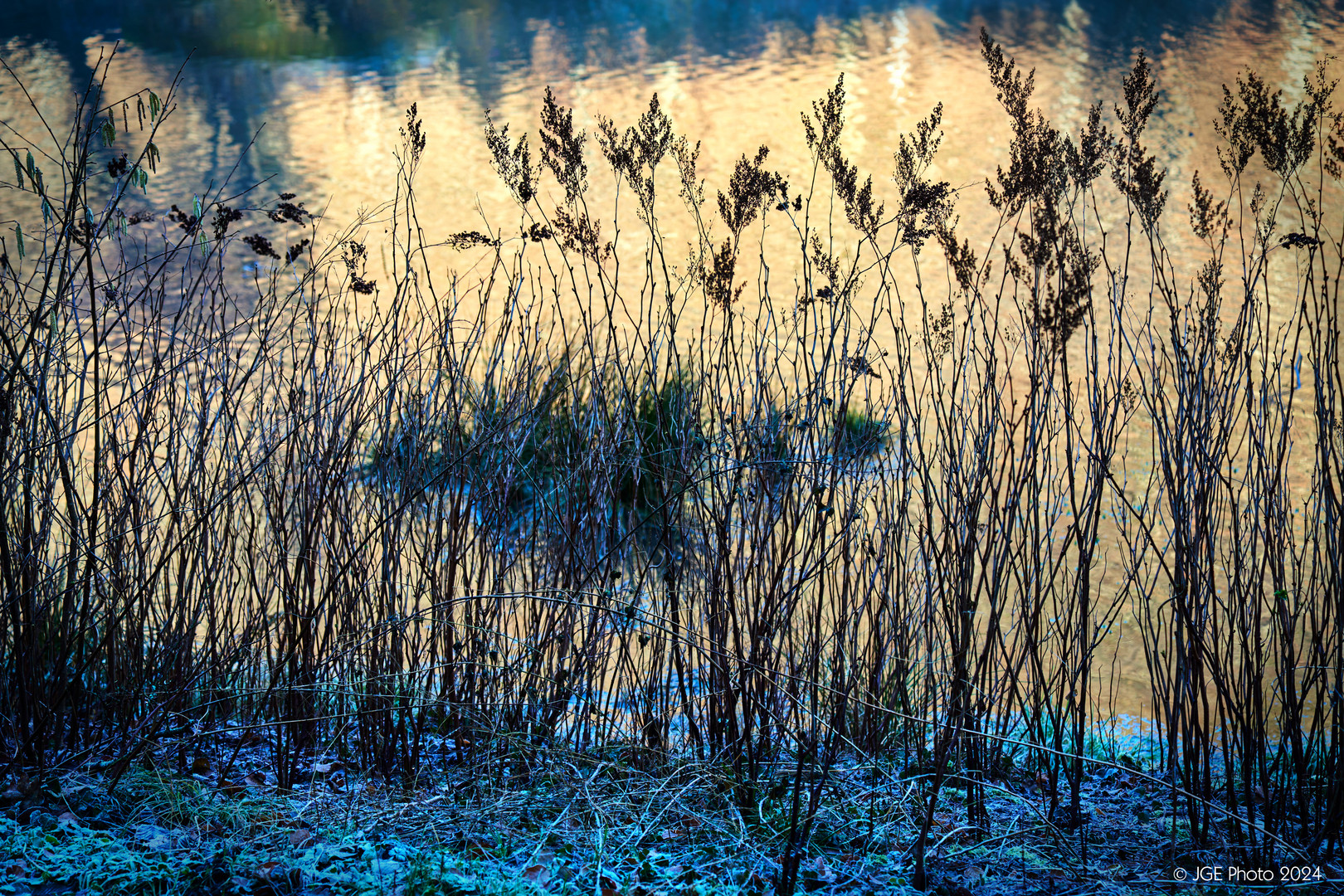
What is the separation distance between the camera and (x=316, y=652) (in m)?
2.25

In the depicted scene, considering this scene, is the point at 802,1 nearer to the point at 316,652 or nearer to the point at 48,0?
the point at 48,0

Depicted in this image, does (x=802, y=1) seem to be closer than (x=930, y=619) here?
No

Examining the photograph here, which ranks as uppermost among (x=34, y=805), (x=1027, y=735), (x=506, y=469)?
(x=506, y=469)

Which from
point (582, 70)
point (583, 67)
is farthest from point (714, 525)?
point (583, 67)

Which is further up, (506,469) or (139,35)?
(139,35)

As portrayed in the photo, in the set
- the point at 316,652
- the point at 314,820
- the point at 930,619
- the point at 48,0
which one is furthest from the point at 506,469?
the point at 48,0

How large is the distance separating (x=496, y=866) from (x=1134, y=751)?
1.88 meters

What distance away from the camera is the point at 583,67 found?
1580 centimetres

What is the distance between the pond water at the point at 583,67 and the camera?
1426 centimetres

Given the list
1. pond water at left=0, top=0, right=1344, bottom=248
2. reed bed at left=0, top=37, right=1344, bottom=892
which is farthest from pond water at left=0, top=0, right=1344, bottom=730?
reed bed at left=0, top=37, right=1344, bottom=892

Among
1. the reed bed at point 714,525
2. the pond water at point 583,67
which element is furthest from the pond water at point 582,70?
the reed bed at point 714,525

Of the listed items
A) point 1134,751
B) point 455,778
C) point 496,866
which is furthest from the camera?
point 1134,751

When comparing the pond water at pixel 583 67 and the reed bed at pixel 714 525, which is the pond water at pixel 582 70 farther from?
the reed bed at pixel 714 525

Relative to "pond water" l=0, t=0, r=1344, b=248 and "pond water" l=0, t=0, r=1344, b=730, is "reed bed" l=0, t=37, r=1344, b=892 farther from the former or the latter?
"pond water" l=0, t=0, r=1344, b=248
